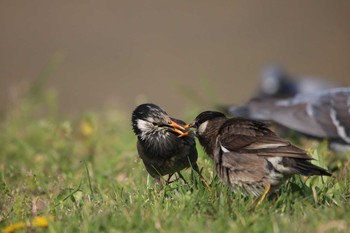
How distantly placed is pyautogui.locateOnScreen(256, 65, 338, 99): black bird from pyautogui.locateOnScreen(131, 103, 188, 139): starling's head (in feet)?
23.0

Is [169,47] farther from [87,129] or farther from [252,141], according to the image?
[252,141]

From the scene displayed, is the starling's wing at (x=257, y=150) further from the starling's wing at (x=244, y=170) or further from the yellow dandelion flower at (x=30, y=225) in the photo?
the yellow dandelion flower at (x=30, y=225)

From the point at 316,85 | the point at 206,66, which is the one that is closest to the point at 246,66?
the point at 206,66

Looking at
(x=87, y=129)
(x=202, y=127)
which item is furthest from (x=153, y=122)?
(x=87, y=129)

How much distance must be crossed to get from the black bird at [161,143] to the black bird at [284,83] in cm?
701

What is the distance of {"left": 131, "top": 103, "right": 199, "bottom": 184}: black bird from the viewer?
603 cm

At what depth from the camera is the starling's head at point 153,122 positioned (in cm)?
609

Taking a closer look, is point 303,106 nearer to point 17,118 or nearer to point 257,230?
point 17,118

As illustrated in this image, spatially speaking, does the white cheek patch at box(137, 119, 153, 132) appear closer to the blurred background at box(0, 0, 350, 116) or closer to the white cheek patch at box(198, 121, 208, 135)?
the white cheek patch at box(198, 121, 208, 135)

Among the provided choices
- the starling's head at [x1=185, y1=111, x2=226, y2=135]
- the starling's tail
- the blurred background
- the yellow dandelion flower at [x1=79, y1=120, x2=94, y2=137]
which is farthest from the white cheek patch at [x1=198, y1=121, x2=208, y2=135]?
the blurred background

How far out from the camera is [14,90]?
28.2 ft

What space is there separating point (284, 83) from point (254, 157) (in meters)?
9.57

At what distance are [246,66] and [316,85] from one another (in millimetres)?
1772

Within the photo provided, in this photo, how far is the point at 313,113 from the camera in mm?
9258
